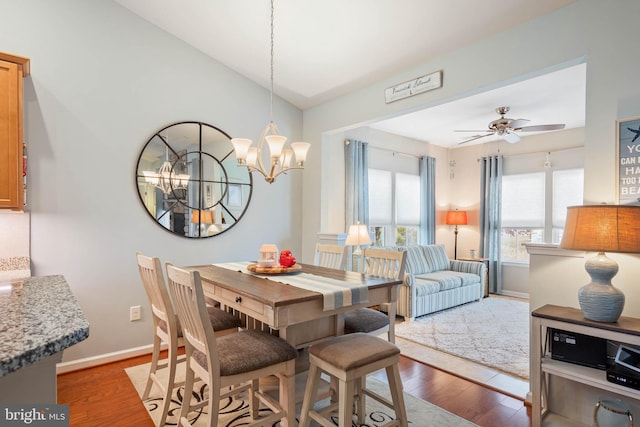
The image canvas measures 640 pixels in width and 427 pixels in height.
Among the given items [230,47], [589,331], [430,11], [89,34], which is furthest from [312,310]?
[89,34]

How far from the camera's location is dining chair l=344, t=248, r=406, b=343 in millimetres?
2496

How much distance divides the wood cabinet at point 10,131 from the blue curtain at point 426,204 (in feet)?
19.0

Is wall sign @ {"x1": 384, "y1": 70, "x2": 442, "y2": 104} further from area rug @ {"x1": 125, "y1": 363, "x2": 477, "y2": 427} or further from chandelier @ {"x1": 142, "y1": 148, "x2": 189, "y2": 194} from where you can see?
area rug @ {"x1": 125, "y1": 363, "x2": 477, "y2": 427}

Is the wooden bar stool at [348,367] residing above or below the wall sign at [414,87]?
below

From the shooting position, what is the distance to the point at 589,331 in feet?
6.41

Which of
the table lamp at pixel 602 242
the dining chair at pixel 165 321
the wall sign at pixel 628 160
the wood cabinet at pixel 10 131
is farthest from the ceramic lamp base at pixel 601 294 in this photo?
the wood cabinet at pixel 10 131

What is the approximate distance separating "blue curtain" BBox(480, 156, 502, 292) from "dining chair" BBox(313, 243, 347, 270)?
4179mm

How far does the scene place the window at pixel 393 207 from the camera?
5800 mm

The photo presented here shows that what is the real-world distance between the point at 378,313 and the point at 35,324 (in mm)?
2179

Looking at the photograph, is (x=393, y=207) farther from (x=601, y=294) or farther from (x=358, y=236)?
(x=601, y=294)

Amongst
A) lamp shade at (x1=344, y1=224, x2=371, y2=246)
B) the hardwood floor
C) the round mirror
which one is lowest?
the hardwood floor

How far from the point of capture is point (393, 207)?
6090mm

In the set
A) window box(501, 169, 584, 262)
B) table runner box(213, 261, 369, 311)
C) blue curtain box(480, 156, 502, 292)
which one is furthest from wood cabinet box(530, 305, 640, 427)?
blue curtain box(480, 156, 502, 292)

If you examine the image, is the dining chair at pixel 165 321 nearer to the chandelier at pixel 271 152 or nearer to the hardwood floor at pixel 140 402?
the hardwood floor at pixel 140 402
